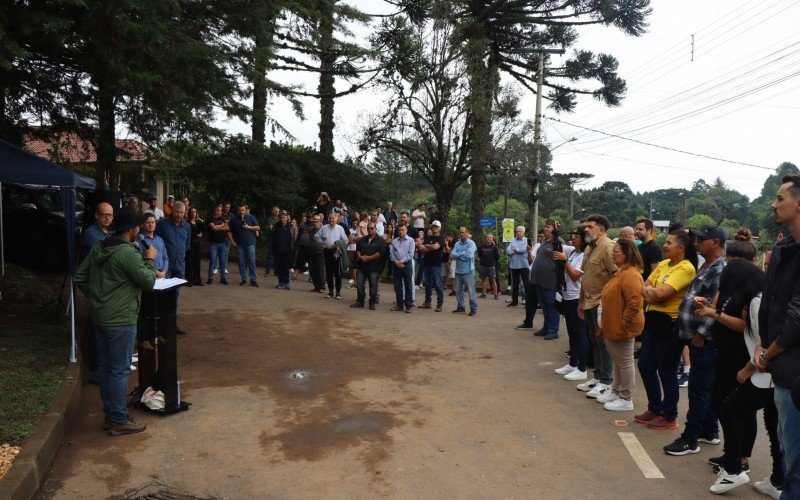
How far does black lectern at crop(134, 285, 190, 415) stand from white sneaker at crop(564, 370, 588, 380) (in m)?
4.44

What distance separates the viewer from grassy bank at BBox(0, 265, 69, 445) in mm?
A: 4965

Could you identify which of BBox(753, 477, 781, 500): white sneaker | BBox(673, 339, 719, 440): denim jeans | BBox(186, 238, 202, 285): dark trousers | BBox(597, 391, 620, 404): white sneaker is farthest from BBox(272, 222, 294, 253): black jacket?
BBox(753, 477, 781, 500): white sneaker

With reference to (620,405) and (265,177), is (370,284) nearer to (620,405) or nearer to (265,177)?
(620,405)

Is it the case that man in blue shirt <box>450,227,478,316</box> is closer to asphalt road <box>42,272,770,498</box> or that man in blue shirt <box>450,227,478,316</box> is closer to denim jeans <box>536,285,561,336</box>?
denim jeans <box>536,285,561,336</box>

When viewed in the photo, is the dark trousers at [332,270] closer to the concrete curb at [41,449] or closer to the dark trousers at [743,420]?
the concrete curb at [41,449]

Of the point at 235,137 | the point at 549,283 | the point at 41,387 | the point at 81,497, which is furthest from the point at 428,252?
the point at 81,497

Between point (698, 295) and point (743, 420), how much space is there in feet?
3.92

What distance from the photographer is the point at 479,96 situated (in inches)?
746

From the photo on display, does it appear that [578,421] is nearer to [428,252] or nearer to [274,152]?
[428,252]

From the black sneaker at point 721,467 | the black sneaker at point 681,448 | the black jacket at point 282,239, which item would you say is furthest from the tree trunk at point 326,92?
the black sneaker at point 721,467

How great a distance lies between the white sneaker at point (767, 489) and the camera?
164 inches

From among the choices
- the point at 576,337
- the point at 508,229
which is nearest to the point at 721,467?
the point at 576,337

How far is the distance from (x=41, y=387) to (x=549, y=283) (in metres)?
6.83

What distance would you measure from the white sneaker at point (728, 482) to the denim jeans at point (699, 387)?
0.72 metres
